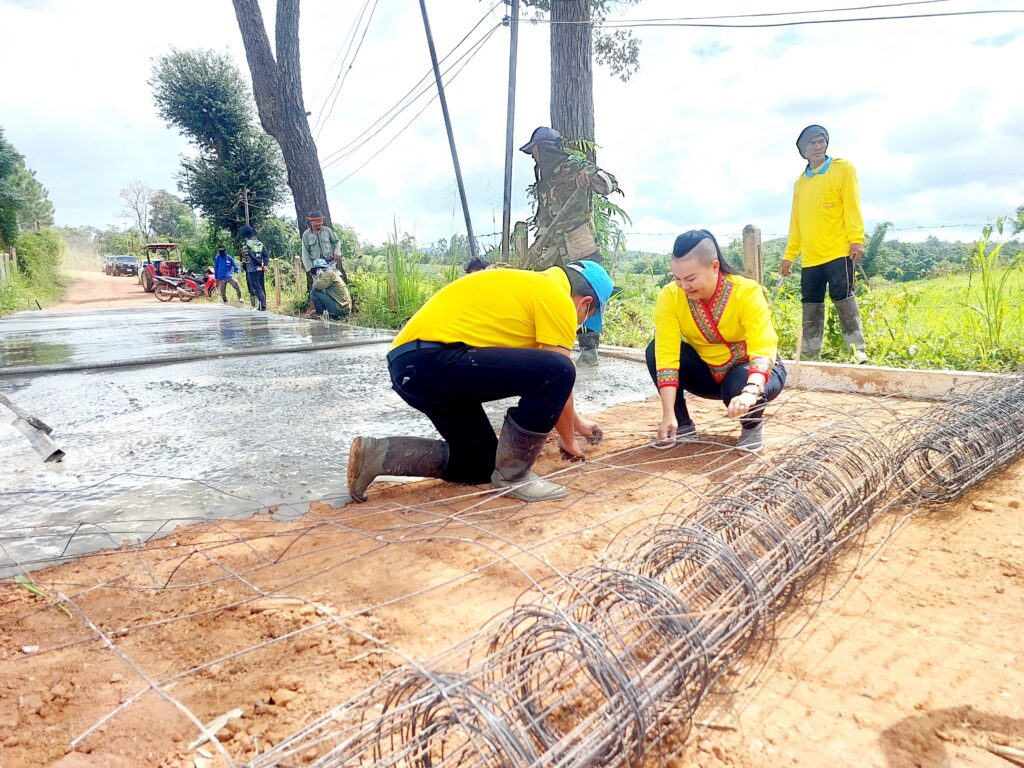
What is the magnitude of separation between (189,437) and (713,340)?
2.67 m

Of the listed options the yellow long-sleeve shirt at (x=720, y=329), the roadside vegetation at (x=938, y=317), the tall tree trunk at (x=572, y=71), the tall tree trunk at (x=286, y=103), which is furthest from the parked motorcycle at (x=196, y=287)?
the yellow long-sleeve shirt at (x=720, y=329)

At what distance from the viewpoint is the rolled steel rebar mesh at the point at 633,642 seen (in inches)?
36.9

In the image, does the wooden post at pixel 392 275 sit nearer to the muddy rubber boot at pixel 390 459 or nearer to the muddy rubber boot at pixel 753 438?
the muddy rubber boot at pixel 390 459

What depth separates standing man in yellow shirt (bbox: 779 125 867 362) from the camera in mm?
4152

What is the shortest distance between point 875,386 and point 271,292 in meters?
17.3

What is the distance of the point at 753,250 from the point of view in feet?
16.9

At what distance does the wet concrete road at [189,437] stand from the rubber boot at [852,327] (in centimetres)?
149

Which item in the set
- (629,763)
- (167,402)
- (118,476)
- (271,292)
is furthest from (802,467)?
(271,292)

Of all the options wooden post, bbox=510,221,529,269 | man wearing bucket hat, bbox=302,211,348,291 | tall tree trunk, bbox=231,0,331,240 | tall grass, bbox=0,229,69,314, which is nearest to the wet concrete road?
wooden post, bbox=510,221,529,269

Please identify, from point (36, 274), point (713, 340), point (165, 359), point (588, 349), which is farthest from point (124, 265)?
point (713, 340)

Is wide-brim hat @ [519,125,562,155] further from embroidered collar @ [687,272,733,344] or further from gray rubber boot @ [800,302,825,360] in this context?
embroidered collar @ [687,272,733,344]

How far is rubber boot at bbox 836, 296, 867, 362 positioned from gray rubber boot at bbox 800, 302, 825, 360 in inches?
5.3

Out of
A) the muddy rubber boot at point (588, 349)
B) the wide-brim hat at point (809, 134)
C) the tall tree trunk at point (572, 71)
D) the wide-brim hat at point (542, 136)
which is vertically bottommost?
the muddy rubber boot at point (588, 349)

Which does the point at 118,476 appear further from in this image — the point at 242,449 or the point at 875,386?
the point at 875,386
